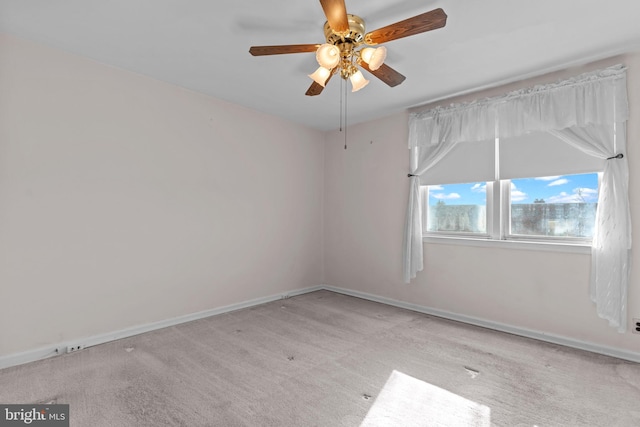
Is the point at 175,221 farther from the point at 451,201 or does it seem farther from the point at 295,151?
the point at 451,201

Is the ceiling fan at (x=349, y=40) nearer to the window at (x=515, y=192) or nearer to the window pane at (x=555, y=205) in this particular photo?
the window at (x=515, y=192)

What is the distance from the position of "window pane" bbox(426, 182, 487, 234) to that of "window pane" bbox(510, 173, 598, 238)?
1.05 feet

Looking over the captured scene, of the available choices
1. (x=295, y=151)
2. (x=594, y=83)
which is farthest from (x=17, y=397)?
(x=594, y=83)

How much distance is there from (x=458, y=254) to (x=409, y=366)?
1.58m

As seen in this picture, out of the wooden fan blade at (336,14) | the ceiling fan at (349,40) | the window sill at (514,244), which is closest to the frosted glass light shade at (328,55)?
the ceiling fan at (349,40)

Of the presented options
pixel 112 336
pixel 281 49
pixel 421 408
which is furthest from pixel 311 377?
pixel 281 49

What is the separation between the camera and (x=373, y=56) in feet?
A: 6.51

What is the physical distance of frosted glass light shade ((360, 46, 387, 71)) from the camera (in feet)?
6.39

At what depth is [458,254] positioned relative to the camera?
11.8ft

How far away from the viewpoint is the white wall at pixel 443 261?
9.11 feet

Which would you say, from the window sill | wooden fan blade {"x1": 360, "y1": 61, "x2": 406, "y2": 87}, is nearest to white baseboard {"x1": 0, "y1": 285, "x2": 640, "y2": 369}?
the window sill

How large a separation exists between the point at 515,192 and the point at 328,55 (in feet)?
8.21

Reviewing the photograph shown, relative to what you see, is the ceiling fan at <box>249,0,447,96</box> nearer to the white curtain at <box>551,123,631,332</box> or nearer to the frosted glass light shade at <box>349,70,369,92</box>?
the frosted glass light shade at <box>349,70,369,92</box>

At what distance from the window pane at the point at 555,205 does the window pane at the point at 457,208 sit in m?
0.32
